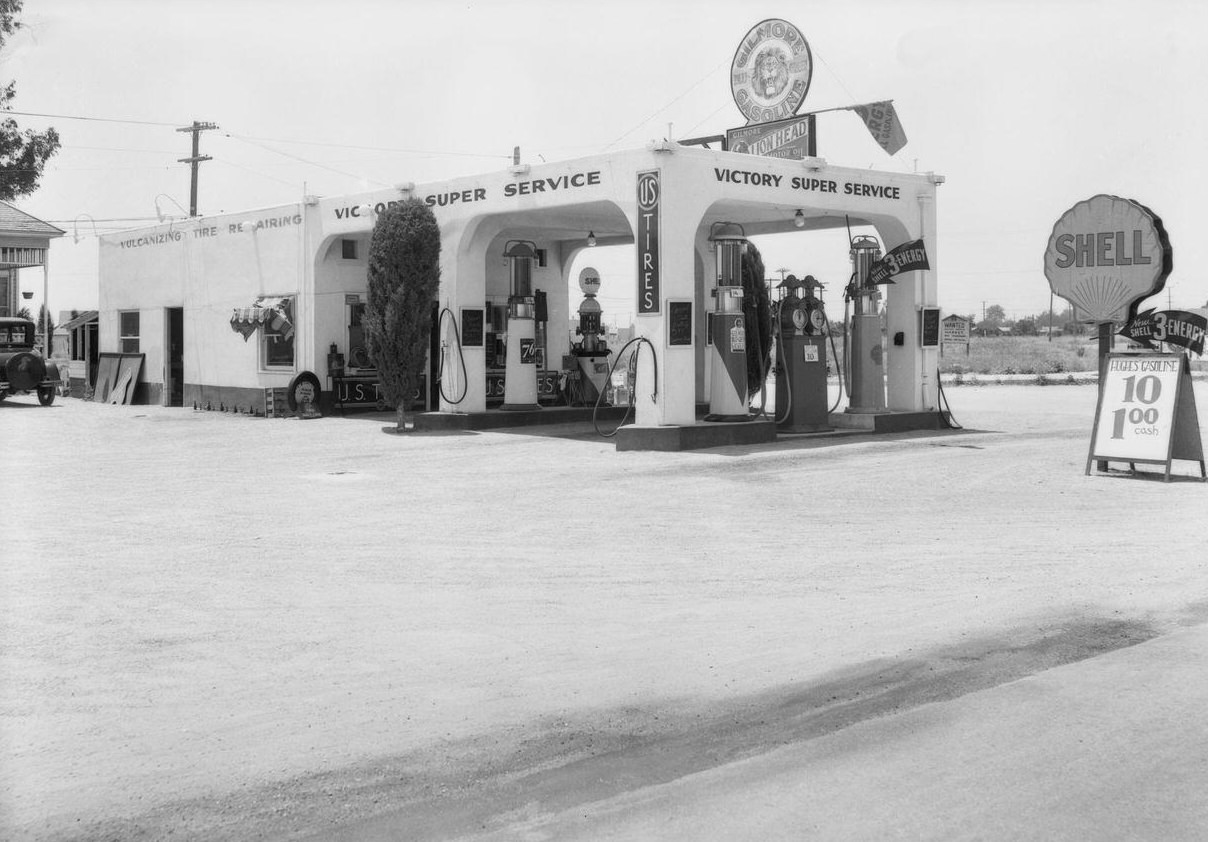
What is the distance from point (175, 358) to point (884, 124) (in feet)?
56.4

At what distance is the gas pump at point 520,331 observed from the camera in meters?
22.9

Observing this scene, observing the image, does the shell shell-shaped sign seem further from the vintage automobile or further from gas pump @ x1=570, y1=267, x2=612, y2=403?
the vintage automobile

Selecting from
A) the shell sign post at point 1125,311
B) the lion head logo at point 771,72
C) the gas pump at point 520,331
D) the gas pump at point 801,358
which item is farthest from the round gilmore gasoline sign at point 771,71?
the shell sign post at point 1125,311

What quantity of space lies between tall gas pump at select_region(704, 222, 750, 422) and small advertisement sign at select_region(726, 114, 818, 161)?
3573mm

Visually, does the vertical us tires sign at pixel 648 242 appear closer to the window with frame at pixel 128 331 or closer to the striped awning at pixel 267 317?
the striped awning at pixel 267 317

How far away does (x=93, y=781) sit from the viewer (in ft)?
15.9

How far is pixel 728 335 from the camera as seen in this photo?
19.3 m

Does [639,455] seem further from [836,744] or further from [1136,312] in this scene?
[836,744]

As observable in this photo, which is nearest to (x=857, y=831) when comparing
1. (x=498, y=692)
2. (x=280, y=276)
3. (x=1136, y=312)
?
(x=498, y=692)

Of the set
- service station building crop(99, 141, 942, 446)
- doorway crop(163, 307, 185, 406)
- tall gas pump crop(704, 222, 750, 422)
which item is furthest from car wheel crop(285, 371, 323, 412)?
tall gas pump crop(704, 222, 750, 422)

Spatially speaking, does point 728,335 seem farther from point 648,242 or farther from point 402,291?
point 402,291

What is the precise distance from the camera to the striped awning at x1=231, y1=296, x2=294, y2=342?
25781 millimetres

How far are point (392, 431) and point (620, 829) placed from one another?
17.7m

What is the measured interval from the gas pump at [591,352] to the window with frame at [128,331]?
37.6 ft
